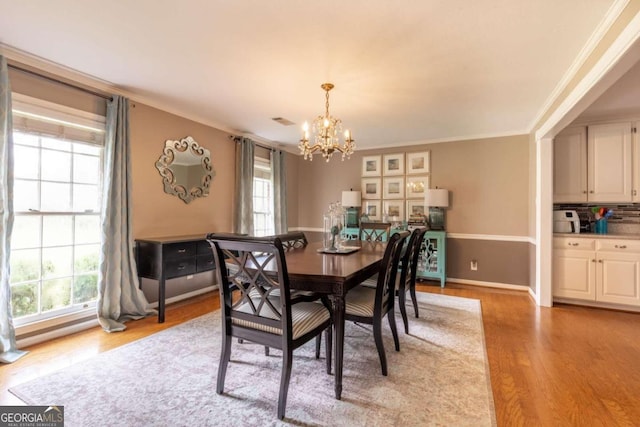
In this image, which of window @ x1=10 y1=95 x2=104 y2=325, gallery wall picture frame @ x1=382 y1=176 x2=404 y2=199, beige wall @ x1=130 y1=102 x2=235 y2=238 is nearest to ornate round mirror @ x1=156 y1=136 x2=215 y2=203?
beige wall @ x1=130 y1=102 x2=235 y2=238

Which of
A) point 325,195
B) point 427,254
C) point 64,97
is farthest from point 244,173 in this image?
point 427,254

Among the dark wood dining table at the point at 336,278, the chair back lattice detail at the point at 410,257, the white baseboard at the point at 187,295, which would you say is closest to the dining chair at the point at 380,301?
the dark wood dining table at the point at 336,278

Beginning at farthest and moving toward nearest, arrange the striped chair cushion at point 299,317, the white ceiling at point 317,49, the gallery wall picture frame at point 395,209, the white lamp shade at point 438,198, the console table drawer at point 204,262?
1. the gallery wall picture frame at point 395,209
2. the white lamp shade at point 438,198
3. the console table drawer at point 204,262
4. the white ceiling at point 317,49
5. the striped chair cushion at point 299,317

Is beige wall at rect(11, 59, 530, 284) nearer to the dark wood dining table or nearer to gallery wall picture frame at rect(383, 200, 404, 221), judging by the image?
gallery wall picture frame at rect(383, 200, 404, 221)

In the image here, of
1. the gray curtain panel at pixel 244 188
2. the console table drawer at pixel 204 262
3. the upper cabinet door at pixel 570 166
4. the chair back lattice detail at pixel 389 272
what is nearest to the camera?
the chair back lattice detail at pixel 389 272

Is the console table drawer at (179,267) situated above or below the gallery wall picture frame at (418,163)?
below

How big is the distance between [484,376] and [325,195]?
422 cm

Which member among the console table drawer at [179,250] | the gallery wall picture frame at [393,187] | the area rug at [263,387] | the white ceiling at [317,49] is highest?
the white ceiling at [317,49]

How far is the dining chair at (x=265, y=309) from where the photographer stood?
5.25 ft

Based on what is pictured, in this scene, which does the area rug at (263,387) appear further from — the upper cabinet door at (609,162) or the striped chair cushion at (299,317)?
the upper cabinet door at (609,162)

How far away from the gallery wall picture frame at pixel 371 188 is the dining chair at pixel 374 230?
1342 mm

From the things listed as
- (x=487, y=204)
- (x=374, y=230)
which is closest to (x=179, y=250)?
(x=374, y=230)

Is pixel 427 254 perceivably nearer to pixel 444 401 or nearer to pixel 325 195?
pixel 325 195

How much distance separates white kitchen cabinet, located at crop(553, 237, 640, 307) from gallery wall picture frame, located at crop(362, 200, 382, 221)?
8.37ft
